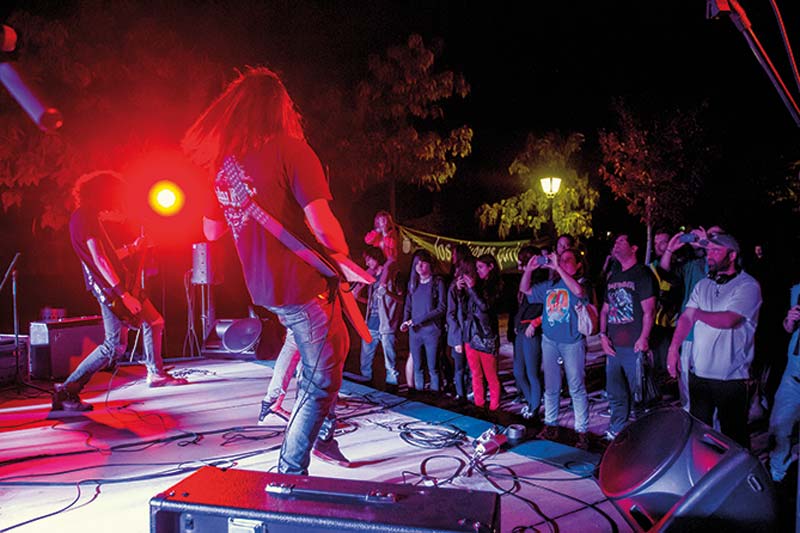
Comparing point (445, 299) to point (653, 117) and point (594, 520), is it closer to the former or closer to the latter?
point (594, 520)

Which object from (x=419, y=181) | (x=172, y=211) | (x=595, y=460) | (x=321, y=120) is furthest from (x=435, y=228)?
(x=595, y=460)

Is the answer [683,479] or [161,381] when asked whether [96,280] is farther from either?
[683,479]

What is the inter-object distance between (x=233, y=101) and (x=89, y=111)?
24.0 feet

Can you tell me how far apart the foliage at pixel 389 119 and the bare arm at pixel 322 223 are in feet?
29.1

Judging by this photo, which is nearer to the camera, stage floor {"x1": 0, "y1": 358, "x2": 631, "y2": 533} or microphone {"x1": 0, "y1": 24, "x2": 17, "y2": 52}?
microphone {"x1": 0, "y1": 24, "x2": 17, "y2": 52}

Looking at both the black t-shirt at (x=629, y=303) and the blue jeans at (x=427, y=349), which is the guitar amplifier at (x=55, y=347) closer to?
the blue jeans at (x=427, y=349)

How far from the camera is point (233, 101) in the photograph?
9.70 feet

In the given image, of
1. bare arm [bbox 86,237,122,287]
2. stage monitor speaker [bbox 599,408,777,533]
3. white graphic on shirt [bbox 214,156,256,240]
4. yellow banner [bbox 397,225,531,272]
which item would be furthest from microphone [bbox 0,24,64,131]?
yellow banner [bbox 397,225,531,272]

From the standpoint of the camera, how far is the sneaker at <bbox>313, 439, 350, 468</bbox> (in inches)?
146

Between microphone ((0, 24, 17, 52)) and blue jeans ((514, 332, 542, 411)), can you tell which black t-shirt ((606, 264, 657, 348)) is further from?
microphone ((0, 24, 17, 52))

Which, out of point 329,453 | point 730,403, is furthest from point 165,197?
point 730,403

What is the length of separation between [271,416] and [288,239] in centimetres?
295

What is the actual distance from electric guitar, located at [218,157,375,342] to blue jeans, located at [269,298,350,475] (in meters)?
0.18

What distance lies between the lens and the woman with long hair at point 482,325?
588 centimetres
